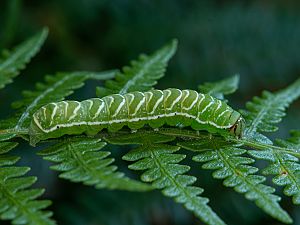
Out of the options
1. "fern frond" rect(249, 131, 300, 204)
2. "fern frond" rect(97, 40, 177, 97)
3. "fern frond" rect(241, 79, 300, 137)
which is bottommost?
"fern frond" rect(249, 131, 300, 204)

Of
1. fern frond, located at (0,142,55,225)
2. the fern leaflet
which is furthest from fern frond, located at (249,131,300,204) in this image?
fern frond, located at (0,142,55,225)

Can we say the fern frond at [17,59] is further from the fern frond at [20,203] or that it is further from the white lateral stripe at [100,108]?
the fern frond at [20,203]

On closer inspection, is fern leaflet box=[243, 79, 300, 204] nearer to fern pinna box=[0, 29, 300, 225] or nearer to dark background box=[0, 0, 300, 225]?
fern pinna box=[0, 29, 300, 225]

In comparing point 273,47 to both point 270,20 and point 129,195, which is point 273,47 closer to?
point 270,20

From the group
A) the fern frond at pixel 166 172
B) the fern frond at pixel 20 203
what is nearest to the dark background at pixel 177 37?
the fern frond at pixel 166 172

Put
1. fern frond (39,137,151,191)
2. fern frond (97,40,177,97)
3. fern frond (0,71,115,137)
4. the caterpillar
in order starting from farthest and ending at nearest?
fern frond (97,40,177,97) < fern frond (0,71,115,137) < the caterpillar < fern frond (39,137,151,191)

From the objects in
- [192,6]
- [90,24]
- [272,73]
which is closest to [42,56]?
[90,24]

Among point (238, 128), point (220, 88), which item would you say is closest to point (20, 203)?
point (238, 128)

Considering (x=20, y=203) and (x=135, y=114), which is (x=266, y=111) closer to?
(x=135, y=114)
